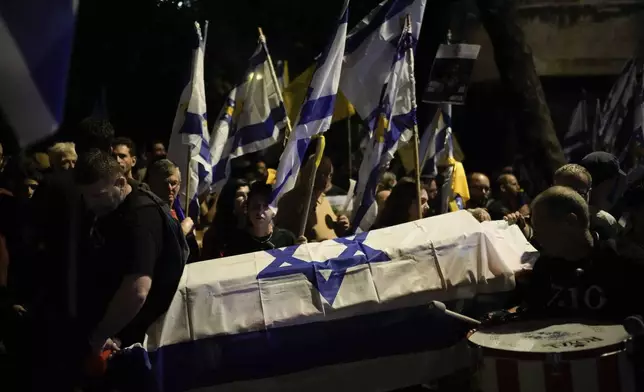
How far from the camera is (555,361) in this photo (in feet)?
12.5

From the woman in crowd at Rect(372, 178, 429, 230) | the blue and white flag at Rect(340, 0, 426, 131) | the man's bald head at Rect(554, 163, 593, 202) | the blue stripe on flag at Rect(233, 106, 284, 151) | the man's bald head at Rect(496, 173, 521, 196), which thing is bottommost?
the man's bald head at Rect(496, 173, 521, 196)

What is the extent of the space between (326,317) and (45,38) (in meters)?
2.37

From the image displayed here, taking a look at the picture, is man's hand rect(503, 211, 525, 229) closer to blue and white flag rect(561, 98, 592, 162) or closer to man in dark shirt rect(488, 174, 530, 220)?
man in dark shirt rect(488, 174, 530, 220)

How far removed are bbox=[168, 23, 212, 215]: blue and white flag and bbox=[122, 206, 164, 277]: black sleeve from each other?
352cm

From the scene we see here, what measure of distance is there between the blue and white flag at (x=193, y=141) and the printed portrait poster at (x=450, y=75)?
6.81ft

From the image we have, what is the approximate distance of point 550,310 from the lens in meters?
4.34

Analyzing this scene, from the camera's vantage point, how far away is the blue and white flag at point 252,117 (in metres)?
8.86

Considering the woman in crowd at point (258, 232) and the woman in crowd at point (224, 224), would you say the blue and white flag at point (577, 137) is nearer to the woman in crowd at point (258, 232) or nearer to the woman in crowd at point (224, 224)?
the woman in crowd at point (224, 224)

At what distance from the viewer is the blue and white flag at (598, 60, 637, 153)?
1151cm

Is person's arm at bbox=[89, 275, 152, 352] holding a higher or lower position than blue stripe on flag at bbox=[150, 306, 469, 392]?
higher

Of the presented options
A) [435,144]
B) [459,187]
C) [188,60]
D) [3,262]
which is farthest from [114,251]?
[188,60]

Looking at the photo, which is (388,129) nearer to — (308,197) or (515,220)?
(308,197)

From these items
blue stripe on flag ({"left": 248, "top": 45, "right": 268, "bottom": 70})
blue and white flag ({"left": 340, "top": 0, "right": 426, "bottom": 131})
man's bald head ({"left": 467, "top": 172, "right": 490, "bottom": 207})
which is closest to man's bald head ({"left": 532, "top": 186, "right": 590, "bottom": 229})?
blue and white flag ({"left": 340, "top": 0, "right": 426, "bottom": 131})

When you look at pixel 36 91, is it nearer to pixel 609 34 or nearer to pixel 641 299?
pixel 641 299
